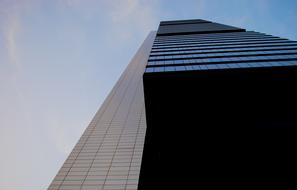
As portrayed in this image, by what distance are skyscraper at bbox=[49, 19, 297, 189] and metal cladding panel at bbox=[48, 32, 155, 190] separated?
11 cm

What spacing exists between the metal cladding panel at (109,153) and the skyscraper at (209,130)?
0.37 feet

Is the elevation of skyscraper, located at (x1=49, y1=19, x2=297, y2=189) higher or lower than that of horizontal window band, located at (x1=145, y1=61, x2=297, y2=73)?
lower

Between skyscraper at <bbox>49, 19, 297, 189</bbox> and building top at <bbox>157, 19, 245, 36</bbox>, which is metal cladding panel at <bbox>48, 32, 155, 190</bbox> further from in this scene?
building top at <bbox>157, 19, 245, 36</bbox>

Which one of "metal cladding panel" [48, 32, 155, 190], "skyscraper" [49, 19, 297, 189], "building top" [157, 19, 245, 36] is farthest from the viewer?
"building top" [157, 19, 245, 36]

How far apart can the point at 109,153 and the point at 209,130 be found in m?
11.4

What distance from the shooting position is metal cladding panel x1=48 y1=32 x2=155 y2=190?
2067 centimetres

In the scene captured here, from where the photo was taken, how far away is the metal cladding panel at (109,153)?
20.7m

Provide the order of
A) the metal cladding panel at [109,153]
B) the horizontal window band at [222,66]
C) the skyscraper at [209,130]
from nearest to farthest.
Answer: the skyscraper at [209,130] → the horizontal window band at [222,66] → the metal cladding panel at [109,153]

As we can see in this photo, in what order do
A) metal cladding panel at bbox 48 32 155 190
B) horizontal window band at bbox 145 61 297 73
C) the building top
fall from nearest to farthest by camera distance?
horizontal window band at bbox 145 61 297 73, metal cladding panel at bbox 48 32 155 190, the building top

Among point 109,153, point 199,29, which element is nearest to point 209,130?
point 109,153

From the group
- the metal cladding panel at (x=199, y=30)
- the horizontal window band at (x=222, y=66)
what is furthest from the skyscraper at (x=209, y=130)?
the metal cladding panel at (x=199, y=30)

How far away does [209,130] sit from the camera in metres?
20.3

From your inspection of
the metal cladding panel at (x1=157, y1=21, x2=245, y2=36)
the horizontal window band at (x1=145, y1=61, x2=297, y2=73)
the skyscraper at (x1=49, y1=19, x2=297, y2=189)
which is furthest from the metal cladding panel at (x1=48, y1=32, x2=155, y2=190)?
the metal cladding panel at (x1=157, y1=21, x2=245, y2=36)

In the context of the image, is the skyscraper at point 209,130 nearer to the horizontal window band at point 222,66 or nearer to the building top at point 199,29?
the horizontal window band at point 222,66
